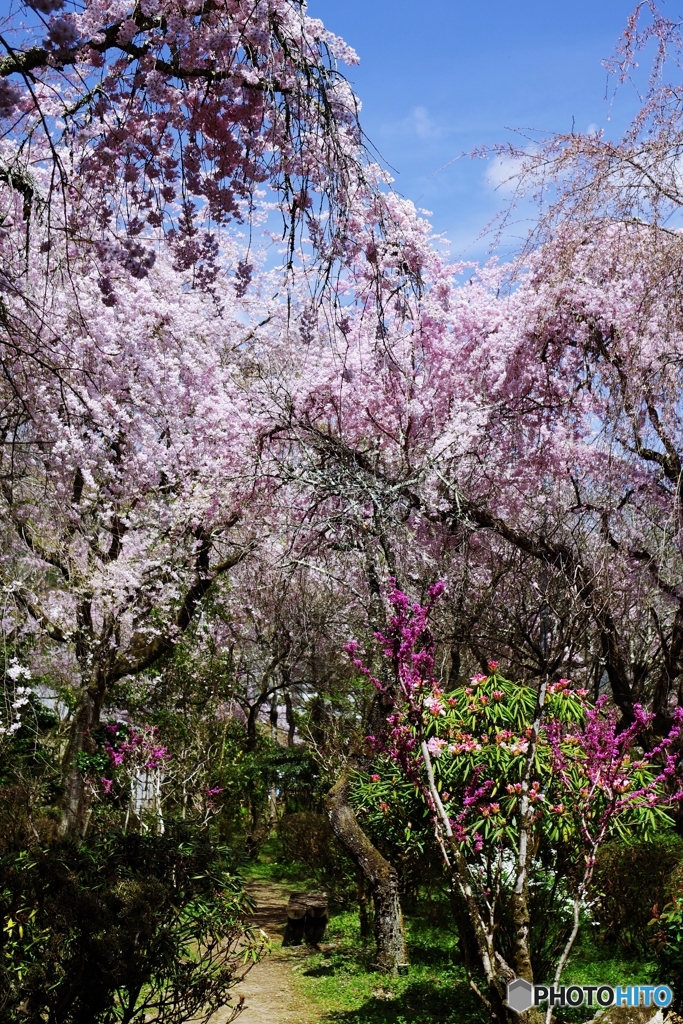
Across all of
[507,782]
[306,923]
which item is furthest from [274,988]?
[507,782]

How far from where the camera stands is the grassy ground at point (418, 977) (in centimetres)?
581

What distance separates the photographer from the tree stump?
8.13 metres

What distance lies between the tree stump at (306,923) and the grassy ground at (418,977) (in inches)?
6.1

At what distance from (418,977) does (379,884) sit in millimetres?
766

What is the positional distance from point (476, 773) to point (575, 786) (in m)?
0.60

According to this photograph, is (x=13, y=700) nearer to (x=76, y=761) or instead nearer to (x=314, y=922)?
(x=76, y=761)

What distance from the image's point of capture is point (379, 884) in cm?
720

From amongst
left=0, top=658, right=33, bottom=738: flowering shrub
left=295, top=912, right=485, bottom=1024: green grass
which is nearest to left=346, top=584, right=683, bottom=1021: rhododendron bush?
left=295, top=912, right=485, bottom=1024: green grass

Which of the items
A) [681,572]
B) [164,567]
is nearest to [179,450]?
[164,567]

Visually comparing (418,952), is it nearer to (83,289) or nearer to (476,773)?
(476,773)

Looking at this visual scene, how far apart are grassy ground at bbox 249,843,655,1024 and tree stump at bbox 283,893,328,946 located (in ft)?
0.51

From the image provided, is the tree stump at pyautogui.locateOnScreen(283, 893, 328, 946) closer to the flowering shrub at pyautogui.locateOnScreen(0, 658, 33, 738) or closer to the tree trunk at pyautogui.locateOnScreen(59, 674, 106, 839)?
the tree trunk at pyautogui.locateOnScreen(59, 674, 106, 839)

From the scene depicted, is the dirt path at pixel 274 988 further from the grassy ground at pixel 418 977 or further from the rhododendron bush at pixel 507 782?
the rhododendron bush at pixel 507 782

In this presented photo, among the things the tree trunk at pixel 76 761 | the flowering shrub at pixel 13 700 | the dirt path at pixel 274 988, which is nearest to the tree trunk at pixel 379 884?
the dirt path at pixel 274 988
